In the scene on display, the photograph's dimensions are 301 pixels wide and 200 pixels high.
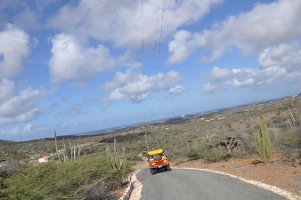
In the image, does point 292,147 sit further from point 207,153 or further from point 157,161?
point 207,153

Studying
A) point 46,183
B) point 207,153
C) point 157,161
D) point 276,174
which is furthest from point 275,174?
point 207,153

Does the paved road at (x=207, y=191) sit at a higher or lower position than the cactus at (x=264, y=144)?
lower

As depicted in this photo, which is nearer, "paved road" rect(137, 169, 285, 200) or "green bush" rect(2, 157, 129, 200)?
"green bush" rect(2, 157, 129, 200)

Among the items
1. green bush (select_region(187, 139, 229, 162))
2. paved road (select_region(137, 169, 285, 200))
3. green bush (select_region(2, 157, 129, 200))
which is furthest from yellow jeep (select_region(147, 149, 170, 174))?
green bush (select_region(2, 157, 129, 200))

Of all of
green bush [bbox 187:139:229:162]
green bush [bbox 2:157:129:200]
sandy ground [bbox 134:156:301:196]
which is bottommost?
sandy ground [bbox 134:156:301:196]

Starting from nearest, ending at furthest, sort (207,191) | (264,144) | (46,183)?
(46,183)
(207,191)
(264,144)

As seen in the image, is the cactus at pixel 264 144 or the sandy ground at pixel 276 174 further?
the cactus at pixel 264 144

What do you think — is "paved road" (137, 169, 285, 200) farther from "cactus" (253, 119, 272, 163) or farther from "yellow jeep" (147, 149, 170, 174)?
"yellow jeep" (147, 149, 170, 174)

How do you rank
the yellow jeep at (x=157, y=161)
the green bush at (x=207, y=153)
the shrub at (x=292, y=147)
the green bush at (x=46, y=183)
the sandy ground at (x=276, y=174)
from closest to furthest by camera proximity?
1. the green bush at (x=46, y=183)
2. the sandy ground at (x=276, y=174)
3. the shrub at (x=292, y=147)
4. the yellow jeep at (x=157, y=161)
5. the green bush at (x=207, y=153)

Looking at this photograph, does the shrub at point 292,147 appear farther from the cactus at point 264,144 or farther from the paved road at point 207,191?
the paved road at point 207,191

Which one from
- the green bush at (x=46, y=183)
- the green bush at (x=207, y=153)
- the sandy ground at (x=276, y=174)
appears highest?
the green bush at (x=46, y=183)

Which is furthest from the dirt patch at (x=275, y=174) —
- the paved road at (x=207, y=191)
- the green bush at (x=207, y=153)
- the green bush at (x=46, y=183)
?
the green bush at (x=46, y=183)

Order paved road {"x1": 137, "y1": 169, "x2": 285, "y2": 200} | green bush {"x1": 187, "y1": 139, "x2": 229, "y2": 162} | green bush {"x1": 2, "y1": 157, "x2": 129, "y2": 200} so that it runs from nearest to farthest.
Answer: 1. green bush {"x1": 2, "y1": 157, "x2": 129, "y2": 200}
2. paved road {"x1": 137, "y1": 169, "x2": 285, "y2": 200}
3. green bush {"x1": 187, "y1": 139, "x2": 229, "y2": 162}

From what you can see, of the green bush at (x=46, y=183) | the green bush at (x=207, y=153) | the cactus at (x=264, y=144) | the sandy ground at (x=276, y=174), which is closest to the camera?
the green bush at (x=46, y=183)
